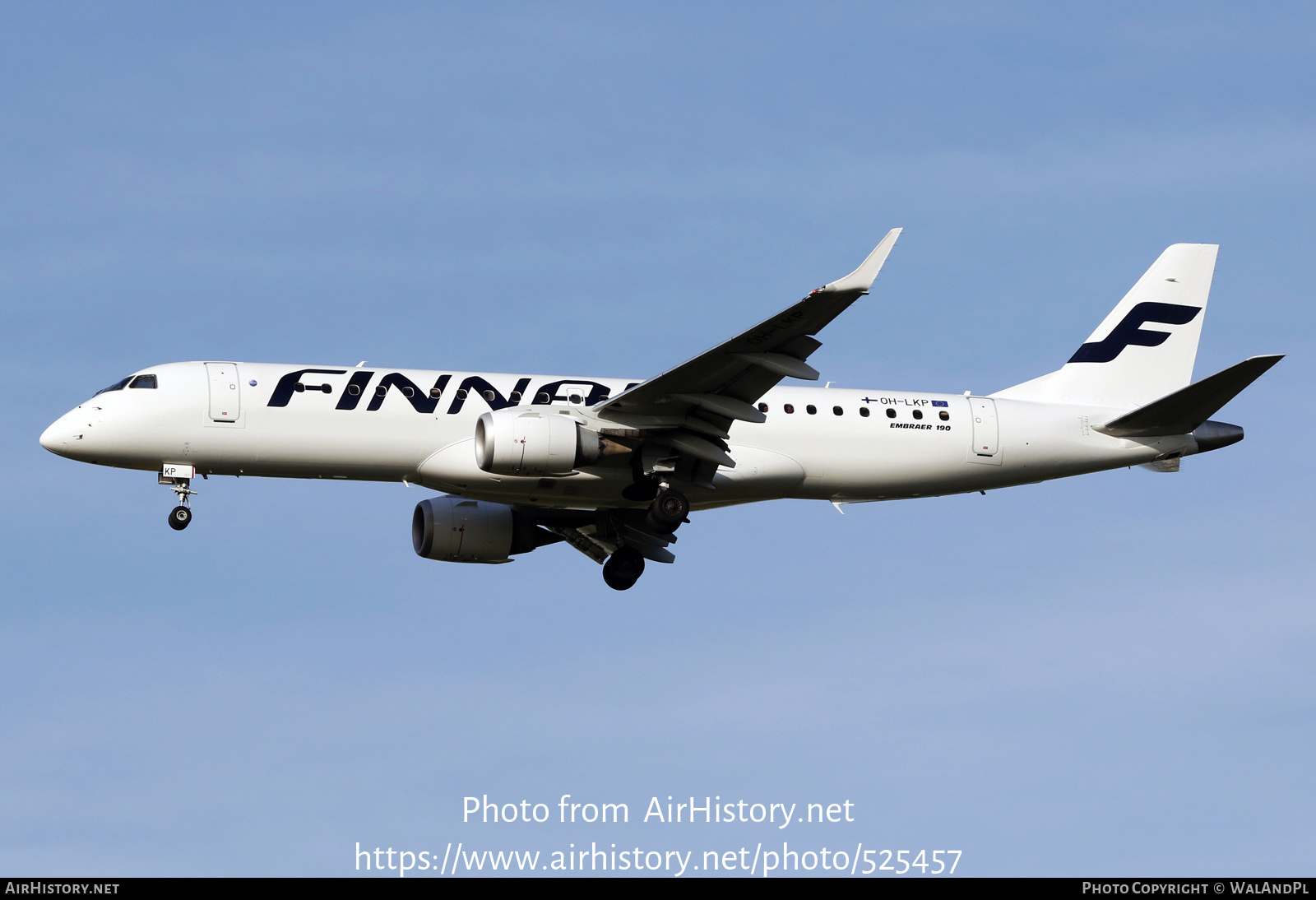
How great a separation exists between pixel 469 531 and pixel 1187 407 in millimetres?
17339

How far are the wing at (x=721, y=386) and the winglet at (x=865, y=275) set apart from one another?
2 centimetres

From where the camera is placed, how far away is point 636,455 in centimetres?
3641

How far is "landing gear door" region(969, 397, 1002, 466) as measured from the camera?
38.9 meters

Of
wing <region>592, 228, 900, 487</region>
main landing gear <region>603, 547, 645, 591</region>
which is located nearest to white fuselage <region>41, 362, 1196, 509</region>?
wing <region>592, 228, 900, 487</region>

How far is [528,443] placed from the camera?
34.4 meters

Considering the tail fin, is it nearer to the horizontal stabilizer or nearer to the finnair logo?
the finnair logo

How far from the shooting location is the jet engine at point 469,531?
40.4 metres

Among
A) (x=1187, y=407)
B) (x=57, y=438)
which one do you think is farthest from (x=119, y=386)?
(x=1187, y=407)

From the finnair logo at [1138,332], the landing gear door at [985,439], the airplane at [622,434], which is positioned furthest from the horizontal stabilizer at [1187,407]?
the finnair logo at [1138,332]

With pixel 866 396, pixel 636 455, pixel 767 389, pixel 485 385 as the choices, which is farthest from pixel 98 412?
pixel 866 396

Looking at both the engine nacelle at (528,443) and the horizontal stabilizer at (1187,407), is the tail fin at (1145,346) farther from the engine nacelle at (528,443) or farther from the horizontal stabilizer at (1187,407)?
the engine nacelle at (528,443)

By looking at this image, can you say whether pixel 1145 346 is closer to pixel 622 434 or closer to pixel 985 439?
pixel 985 439
